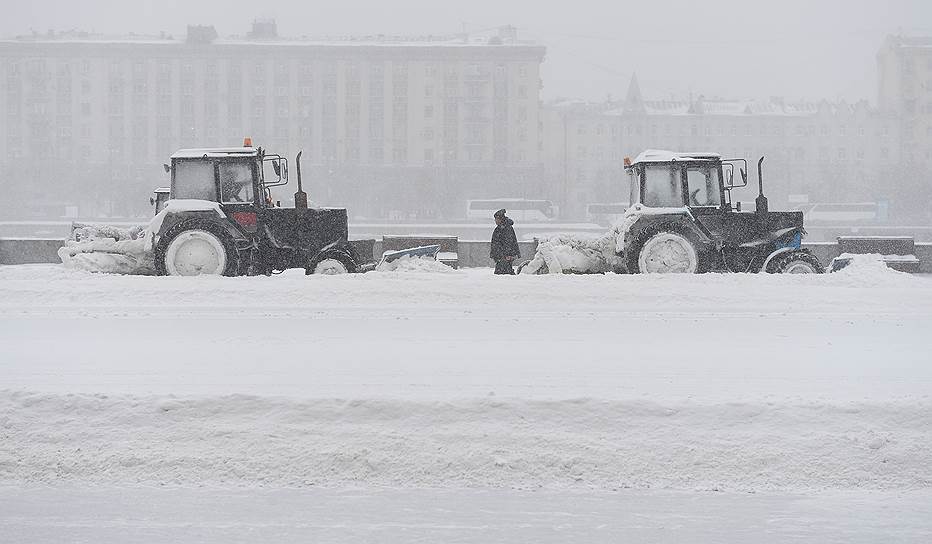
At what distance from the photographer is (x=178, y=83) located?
9612 cm

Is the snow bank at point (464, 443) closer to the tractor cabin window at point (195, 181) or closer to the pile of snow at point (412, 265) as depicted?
the tractor cabin window at point (195, 181)

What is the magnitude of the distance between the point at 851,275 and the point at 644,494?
1146cm

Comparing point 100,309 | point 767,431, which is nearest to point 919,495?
point 767,431

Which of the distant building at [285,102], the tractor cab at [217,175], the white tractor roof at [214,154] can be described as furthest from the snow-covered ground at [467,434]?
the distant building at [285,102]

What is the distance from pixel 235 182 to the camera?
16625 millimetres

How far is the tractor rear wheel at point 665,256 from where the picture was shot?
654 inches

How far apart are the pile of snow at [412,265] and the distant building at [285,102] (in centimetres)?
7830

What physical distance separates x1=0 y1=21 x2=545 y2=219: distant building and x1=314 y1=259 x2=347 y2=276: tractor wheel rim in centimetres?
7894

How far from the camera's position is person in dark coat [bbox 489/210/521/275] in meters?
18.7

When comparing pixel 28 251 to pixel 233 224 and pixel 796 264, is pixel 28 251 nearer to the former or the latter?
pixel 233 224

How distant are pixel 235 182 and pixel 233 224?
2.42 feet

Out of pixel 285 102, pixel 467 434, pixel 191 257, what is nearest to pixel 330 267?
pixel 191 257

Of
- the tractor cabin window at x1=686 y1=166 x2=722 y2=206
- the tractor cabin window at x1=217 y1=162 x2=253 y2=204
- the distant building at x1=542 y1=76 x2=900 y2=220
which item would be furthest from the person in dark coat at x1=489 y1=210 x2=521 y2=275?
the distant building at x1=542 y1=76 x2=900 y2=220

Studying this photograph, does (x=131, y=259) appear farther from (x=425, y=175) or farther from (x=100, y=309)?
(x=425, y=175)
